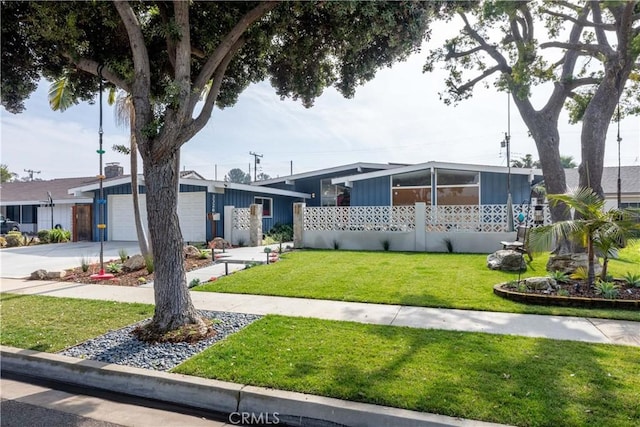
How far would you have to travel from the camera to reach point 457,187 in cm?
1553

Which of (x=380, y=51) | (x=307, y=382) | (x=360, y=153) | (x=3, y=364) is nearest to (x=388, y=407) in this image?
(x=307, y=382)

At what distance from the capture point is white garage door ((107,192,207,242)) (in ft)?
51.8

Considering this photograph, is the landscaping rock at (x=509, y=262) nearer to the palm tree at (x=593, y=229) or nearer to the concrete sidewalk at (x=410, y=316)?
the palm tree at (x=593, y=229)

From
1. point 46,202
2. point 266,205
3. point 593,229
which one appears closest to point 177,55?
point 593,229

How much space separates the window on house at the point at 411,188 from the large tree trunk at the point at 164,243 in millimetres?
12564

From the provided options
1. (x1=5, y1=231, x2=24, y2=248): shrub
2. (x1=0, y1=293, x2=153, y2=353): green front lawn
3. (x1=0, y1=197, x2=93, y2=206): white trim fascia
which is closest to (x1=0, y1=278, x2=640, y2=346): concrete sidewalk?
(x1=0, y1=293, x2=153, y2=353): green front lawn

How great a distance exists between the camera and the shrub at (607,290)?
565 centimetres

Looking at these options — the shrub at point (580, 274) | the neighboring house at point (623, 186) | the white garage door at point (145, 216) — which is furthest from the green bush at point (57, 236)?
the neighboring house at point (623, 186)

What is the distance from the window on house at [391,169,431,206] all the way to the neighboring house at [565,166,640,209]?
1178 centimetres

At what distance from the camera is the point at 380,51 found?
599 centimetres

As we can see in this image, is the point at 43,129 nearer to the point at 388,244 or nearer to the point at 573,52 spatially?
the point at 388,244

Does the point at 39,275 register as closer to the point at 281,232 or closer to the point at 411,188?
the point at 281,232

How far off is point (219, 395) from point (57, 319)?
3747 mm

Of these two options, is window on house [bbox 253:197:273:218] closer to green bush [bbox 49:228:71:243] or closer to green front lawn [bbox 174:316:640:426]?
green bush [bbox 49:228:71:243]
